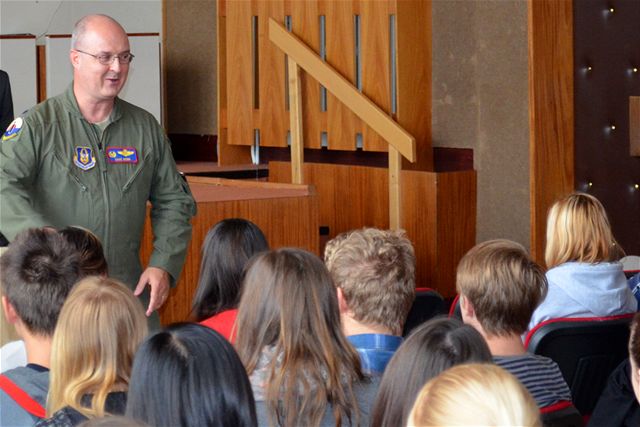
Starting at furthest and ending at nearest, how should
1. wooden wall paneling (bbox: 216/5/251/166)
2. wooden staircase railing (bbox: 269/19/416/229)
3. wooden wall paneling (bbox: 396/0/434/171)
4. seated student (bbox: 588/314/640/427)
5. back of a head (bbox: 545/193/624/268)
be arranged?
wooden wall paneling (bbox: 216/5/251/166), wooden wall paneling (bbox: 396/0/434/171), wooden staircase railing (bbox: 269/19/416/229), back of a head (bbox: 545/193/624/268), seated student (bbox: 588/314/640/427)

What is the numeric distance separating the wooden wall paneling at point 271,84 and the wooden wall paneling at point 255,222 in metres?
2.27

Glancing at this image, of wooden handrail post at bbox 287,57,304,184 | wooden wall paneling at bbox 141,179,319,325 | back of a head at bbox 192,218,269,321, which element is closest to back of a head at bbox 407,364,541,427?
back of a head at bbox 192,218,269,321

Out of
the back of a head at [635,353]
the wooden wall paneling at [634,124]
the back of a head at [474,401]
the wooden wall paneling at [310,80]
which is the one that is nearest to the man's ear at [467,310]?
the back of a head at [635,353]

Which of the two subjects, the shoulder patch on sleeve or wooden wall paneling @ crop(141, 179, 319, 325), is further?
wooden wall paneling @ crop(141, 179, 319, 325)

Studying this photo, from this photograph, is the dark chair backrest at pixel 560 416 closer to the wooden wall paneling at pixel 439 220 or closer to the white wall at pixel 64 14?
the wooden wall paneling at pixel 439 220

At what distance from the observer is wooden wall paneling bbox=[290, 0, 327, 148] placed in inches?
285

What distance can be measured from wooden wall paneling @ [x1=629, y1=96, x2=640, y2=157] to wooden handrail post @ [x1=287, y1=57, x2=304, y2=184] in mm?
2228

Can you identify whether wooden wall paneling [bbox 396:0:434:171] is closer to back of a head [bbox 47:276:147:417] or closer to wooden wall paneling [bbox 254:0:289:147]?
wooden wall paneling [bbox 254:0:289:147]

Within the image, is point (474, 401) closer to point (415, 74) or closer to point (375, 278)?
point (375, 278)

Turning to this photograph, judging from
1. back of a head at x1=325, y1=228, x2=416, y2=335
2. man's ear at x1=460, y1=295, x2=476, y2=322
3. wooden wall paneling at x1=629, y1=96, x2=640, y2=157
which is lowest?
man's ear at x1=460, y1=295, x2=476, y2=322

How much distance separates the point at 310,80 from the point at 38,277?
5.23 meters

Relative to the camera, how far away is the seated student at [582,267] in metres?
3.29

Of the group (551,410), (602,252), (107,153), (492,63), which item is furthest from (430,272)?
(551,410)

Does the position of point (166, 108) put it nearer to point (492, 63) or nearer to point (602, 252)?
point (492, 63)
